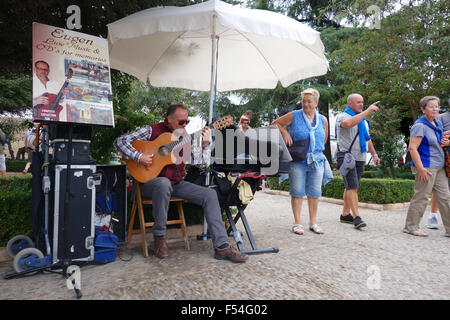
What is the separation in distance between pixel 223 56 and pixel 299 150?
5.92 feet

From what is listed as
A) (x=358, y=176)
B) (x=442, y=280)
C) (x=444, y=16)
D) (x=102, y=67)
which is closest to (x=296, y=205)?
(x=358, y=176)

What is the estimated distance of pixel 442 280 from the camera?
9.30ft

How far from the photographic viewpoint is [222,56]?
477 centimetres

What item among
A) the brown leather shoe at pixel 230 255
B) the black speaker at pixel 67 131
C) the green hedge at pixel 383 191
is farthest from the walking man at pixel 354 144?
the black speaker at pixel 67 131

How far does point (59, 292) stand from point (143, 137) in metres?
1.78

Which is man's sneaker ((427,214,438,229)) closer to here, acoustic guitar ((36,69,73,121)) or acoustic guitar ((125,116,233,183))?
acoustic guitar ((125,116,233,183))

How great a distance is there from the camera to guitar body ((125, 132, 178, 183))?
3508mm

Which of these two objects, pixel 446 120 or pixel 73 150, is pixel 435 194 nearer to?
pixel 446 120

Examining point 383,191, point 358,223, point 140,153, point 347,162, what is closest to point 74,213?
point 140,153

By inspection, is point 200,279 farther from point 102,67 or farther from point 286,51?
point 286,51

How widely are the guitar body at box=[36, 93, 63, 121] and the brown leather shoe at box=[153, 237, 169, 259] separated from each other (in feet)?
5.21

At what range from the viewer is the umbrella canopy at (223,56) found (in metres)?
3.98

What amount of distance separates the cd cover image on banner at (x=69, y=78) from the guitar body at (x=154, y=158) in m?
0.65

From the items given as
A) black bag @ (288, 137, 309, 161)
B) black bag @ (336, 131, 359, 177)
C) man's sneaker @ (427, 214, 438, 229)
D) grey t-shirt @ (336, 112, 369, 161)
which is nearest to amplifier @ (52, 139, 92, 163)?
black bag @ (288, 137, 309, 161)
